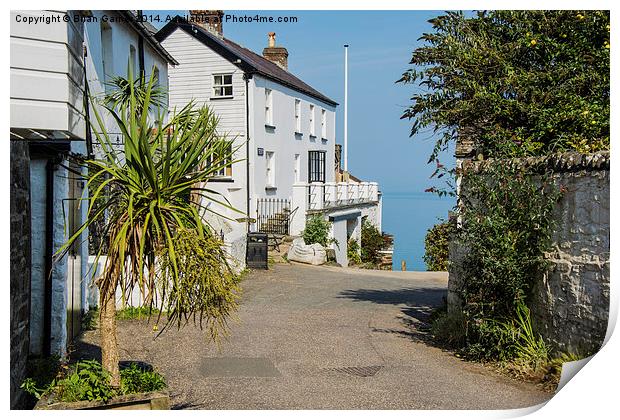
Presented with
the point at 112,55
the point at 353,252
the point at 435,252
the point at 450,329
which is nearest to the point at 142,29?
the point at 112,55

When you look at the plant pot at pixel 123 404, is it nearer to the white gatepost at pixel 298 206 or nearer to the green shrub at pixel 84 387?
the green shrub at pixel 84 387

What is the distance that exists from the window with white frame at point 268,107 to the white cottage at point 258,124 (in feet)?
0.07

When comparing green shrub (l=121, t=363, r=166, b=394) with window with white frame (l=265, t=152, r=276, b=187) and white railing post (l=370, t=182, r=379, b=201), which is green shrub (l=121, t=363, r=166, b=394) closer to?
window with white frame (l=265, t=152, r=276, b=187)

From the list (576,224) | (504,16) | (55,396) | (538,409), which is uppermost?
(504,16)

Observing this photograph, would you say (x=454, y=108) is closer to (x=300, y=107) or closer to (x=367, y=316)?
(x=367, y=316)

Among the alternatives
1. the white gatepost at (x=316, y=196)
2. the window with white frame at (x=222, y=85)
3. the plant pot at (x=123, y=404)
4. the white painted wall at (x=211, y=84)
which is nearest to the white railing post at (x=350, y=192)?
the white gatepost at (x=316, y=196)

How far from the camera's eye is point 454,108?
9.05 m

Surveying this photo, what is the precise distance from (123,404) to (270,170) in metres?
→ 11.9

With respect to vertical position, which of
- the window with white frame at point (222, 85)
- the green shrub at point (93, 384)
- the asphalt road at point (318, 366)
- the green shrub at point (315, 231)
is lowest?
the asphalt road at point (318, 366)

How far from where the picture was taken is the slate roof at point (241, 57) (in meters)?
14.4

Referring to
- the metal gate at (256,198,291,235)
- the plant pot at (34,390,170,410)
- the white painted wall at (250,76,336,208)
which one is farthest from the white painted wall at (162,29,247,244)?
the plant pot at (34,390,170,410)

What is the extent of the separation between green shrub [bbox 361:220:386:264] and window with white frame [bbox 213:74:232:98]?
8.47 metres
